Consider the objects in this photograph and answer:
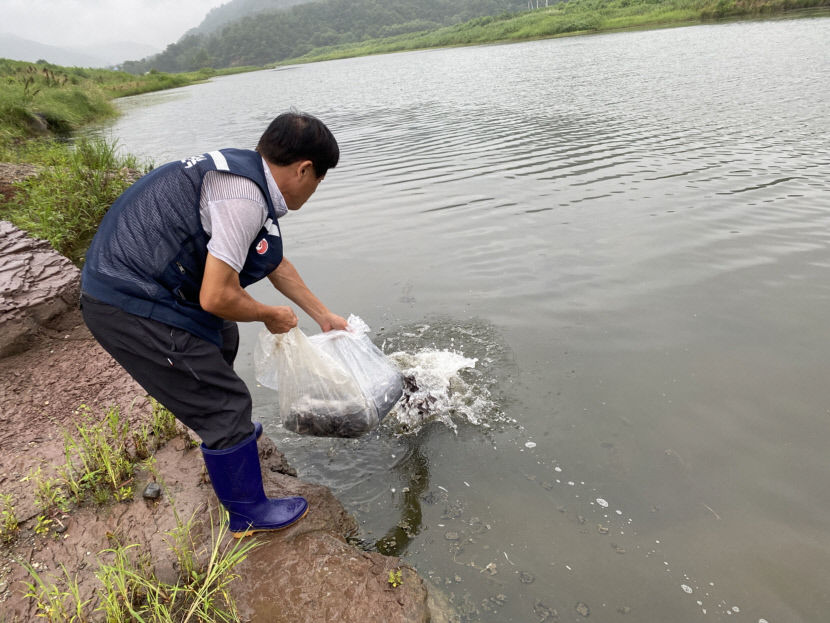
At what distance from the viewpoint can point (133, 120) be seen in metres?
21.3

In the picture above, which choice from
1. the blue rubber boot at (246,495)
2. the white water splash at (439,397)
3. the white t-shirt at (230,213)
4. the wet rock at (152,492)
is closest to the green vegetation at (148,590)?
the blue rubber boot at (246,495)

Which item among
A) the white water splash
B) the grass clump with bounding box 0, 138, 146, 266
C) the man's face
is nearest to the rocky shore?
the white water splash

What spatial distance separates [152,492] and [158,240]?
1338 mm

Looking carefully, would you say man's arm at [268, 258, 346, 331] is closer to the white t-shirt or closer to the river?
the white t-shirt

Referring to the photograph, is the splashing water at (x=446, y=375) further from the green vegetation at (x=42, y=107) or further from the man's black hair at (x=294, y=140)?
the green vegetation at (x=42, y=107)

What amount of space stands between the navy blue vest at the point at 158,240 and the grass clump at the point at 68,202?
4.59m

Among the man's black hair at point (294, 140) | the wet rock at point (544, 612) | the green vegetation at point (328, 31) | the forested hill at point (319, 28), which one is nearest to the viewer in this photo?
the man's black hair at point (294, 140)

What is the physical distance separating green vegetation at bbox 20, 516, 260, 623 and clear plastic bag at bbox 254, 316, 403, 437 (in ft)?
2.35

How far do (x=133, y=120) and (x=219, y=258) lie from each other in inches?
934

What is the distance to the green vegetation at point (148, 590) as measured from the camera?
1844 millimetres

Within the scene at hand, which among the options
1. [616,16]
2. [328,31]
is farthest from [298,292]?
[328,31]

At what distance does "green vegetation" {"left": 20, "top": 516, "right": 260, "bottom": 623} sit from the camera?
1844mm

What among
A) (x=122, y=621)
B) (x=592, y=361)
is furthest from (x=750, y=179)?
(x=122, y=621)

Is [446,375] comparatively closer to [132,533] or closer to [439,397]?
[439,397]
